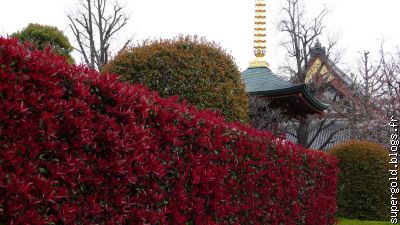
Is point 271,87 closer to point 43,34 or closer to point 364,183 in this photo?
point 364,183

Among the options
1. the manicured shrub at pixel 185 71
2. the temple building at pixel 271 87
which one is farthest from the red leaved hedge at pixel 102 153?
the temple building at pixel 271 87

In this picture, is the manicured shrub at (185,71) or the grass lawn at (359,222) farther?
the grass lawn at (359,222)

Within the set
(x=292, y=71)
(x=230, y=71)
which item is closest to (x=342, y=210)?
(x=230, y=71)

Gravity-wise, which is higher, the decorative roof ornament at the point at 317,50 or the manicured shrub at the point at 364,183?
the decorative roof ornament at the point at 317,50

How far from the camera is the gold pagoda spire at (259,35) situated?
1641 centimetres

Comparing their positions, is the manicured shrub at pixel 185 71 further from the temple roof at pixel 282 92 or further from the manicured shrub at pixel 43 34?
the temple roof at pixel 282 92

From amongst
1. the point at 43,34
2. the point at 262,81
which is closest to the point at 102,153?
the point at 43,34

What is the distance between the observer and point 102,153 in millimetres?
2732

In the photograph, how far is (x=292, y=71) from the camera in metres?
32.9

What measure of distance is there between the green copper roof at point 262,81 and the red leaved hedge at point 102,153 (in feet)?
33.0

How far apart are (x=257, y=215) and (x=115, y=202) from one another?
2400 millimetres

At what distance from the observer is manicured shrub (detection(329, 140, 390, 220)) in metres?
11.7

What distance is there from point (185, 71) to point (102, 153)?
356 centimetres

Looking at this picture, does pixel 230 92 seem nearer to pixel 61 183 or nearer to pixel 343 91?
pixel 61 183
